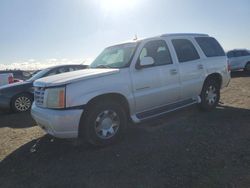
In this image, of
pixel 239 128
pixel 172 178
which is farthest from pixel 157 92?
pixel 172 178

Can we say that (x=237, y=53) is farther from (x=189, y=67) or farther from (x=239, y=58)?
(x=189, y=67)

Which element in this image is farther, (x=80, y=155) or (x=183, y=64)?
(x=183, y=64)

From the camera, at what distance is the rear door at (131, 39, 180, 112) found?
16.4 feet

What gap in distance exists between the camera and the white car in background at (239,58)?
16562 mm

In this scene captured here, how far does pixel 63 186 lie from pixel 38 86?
80.4 inches

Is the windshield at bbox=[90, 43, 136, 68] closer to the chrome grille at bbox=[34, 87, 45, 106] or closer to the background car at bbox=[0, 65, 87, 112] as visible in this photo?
the chrome grille at bbox=[34, 87, 45, 106]

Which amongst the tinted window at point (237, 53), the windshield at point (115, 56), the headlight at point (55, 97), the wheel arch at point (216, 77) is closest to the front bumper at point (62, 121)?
the headlight at point (55, 97)

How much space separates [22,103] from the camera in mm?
8500

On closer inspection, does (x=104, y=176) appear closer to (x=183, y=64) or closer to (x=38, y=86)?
(x=38, y=86)

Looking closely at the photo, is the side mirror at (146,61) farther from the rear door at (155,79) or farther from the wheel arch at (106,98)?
the wheel arch at (106,98)

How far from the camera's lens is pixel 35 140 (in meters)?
5.40

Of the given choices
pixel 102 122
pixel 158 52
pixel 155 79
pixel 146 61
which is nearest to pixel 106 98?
pixel 102 122

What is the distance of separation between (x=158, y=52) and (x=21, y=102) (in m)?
5.28

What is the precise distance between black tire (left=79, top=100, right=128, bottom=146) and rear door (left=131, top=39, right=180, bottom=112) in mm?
476
